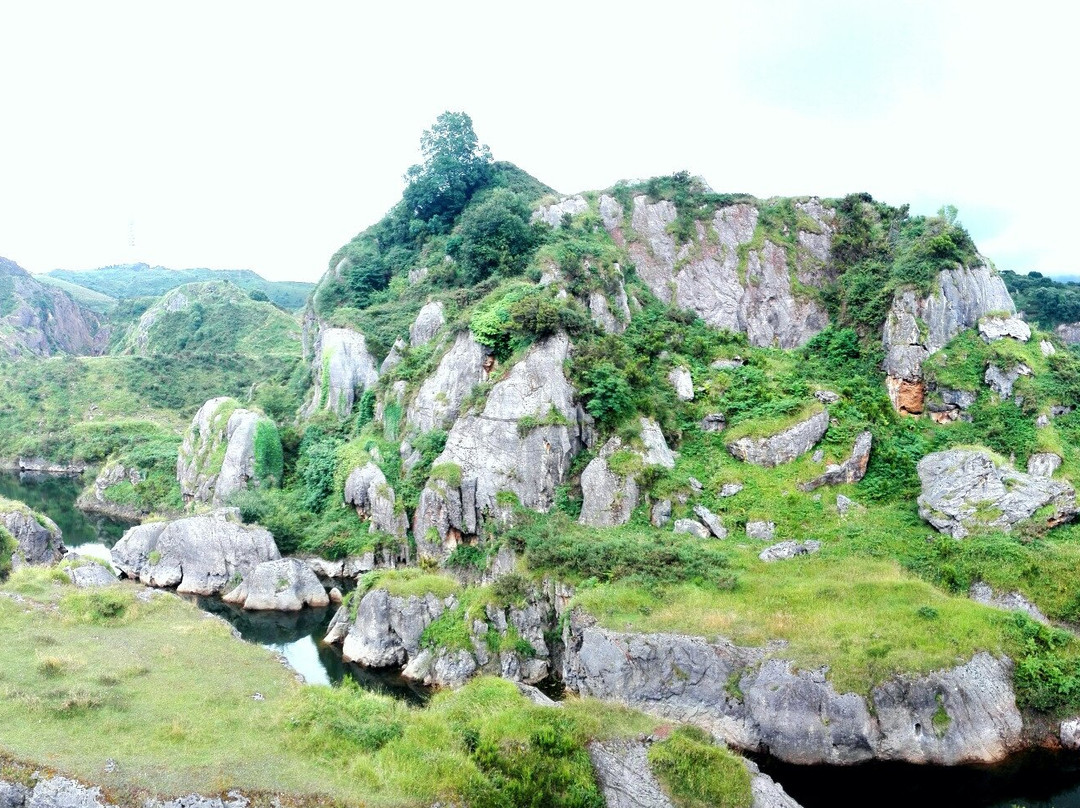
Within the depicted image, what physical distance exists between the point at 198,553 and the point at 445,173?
35.6 meters

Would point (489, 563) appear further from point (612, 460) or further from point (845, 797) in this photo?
point (845, 797)

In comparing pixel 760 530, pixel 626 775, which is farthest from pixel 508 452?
pixel 626 775

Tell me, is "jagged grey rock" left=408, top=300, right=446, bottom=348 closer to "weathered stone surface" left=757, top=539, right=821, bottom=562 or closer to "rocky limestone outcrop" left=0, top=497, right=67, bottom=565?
"rocky limestone outcrop" left=0, top=497, right=67, bottom=565

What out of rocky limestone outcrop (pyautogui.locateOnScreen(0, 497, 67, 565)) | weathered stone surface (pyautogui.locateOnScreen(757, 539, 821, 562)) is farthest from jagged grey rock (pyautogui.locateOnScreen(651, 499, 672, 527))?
rocky limestone outcrop (pyautogui.locateOnScreen(0, 497, 67, 565))

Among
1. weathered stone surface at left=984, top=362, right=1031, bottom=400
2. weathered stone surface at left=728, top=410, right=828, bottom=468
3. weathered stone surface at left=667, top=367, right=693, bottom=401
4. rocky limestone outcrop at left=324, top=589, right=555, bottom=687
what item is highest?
weathered stone surface at left=984, top=362, right=1031, bottom=400

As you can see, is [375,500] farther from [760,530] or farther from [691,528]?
[760,530]

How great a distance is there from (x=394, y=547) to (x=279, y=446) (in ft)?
49.5

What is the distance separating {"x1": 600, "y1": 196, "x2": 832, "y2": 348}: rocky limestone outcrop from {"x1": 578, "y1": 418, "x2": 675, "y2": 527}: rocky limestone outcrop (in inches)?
686

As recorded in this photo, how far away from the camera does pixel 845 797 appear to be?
18344 mm

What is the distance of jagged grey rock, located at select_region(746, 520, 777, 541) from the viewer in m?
29.1

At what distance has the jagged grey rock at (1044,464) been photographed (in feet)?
95.7

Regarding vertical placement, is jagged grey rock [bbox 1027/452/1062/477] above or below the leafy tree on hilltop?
below

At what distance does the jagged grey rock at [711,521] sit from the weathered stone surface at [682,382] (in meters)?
8.70

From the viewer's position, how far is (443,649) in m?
25.5
